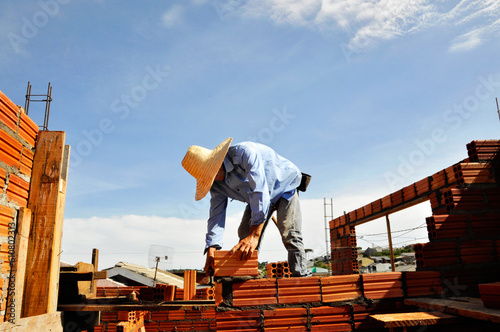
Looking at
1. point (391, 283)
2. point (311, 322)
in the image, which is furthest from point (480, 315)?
point (311, 322)

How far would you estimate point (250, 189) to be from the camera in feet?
11.8

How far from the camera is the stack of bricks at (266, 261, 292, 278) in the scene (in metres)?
3.46

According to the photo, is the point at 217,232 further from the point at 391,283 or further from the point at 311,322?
the point at 391,283

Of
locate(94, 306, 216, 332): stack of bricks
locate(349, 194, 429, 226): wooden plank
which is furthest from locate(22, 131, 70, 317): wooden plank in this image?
locate(94, 306, 216, 332): stack of bricks

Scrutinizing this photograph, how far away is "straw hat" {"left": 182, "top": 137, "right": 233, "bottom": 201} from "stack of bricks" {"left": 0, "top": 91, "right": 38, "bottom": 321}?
55.6 inches

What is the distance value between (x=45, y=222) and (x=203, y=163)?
1.45 meters

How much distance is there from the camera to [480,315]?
266 centimetres

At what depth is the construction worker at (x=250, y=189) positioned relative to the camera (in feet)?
10.8

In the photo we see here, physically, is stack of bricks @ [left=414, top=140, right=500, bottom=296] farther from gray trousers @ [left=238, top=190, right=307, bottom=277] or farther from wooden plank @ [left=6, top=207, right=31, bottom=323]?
wooden plank @ [left=6, top=207, right=31, bottom=323]

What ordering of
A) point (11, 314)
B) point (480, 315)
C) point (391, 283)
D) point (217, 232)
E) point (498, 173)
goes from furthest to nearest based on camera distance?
point (498, 173), point (217, 232), point (391, 283), point (11, 314), point (480, 315)

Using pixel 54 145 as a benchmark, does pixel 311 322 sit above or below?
below

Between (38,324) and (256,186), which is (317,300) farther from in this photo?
(38,324)

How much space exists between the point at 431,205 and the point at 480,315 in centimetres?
309

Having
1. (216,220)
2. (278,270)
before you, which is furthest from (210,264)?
(278,270)
